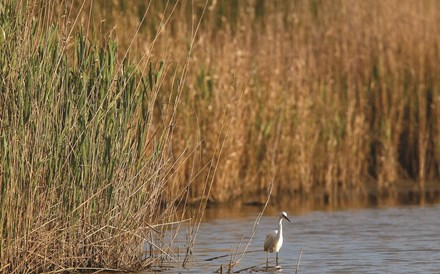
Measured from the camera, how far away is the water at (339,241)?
9078 mm

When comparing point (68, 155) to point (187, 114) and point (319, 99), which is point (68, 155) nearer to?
point (187, 114)

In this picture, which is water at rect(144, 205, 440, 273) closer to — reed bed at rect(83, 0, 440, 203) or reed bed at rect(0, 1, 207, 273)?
reed bed at rect(0, 1, 207, 273)

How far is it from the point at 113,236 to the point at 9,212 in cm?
82

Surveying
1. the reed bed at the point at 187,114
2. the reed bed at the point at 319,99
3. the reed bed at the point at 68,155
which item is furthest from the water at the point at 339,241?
the reed bed at the point at 319,99

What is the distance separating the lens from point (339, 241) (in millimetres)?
10688

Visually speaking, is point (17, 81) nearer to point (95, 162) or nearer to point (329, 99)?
point (95, 162)

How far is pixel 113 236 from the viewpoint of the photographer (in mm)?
8062

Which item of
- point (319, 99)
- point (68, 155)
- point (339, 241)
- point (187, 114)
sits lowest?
point (339, 241)

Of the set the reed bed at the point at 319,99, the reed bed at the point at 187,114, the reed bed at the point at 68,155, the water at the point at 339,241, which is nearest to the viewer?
the reed bed at the point at 68,155

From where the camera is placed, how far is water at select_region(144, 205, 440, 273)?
9078mm

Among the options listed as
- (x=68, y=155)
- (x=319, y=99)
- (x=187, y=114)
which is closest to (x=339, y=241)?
(x=187, y=114)

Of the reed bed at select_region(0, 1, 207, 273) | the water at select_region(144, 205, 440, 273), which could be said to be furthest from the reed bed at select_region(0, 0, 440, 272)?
the water at select_region(144, 205, 440, 273)

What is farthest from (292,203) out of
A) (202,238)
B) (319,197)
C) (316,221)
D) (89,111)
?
(89,111)

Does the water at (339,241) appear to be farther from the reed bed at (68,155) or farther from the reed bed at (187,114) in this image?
the reed bed at (68,155)
